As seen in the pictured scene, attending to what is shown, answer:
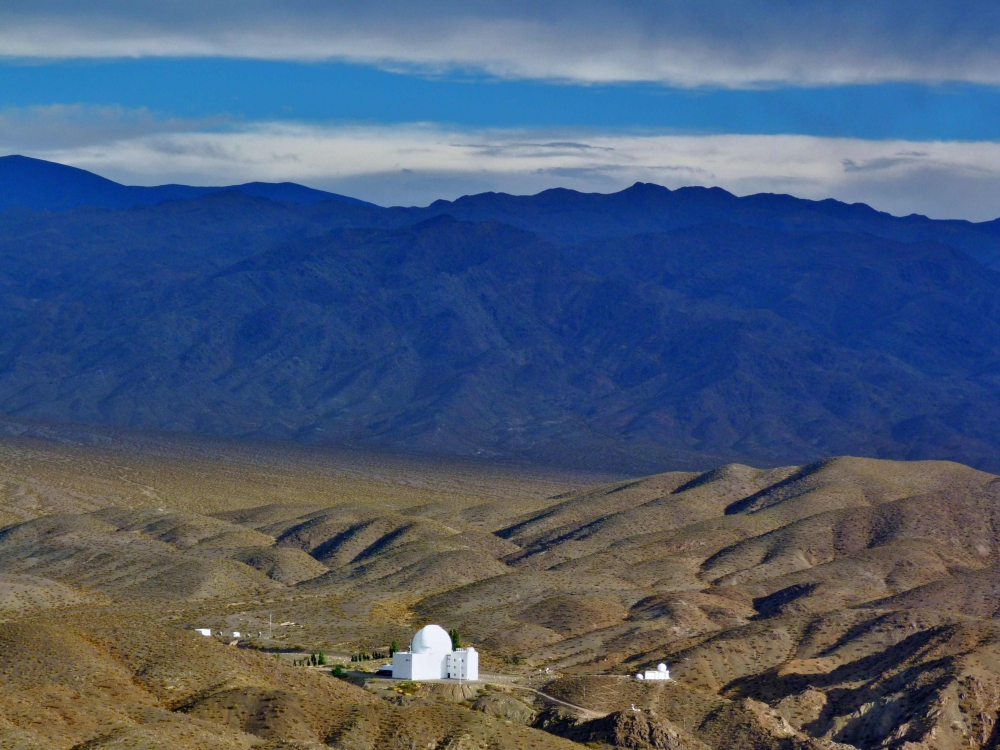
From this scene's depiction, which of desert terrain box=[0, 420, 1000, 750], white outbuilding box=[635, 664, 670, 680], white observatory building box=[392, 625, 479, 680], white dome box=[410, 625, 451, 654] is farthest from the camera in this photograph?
white outbuilding box=[635, 664, 670, 680]

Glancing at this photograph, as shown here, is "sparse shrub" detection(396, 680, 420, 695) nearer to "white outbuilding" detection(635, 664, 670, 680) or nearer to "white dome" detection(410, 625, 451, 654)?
"white dome" detection(410, 625, 451, 654)

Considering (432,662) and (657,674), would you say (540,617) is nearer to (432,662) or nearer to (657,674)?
(657,674)

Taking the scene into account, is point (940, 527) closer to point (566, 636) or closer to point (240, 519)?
point (566, 636)

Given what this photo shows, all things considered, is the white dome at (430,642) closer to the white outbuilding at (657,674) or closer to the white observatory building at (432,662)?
the white observatory building at (432,662)

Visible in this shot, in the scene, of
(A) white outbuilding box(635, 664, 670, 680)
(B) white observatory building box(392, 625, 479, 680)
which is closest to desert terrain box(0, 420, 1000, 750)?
(A) white outbuilding box(635, 664, 670, 680)

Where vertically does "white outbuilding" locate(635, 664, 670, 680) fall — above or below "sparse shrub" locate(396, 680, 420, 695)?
below

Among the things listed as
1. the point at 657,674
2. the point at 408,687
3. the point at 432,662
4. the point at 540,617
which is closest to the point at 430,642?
the point at 432,662

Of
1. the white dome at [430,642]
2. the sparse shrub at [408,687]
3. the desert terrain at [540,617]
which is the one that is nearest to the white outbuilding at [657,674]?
the desert terrain at [540,617]

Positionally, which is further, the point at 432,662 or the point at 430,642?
the point at 430,642
